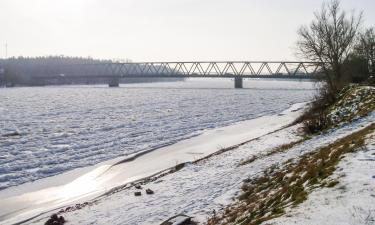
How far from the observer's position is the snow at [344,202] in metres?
7.52

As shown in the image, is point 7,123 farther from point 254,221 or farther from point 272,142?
point 254,221

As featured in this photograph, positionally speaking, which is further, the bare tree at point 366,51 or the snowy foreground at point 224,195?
the bare tree at point 366,51

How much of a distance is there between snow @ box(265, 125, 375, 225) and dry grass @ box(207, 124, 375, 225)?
28cm

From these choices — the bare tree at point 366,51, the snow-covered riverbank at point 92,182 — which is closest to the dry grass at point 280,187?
the snow-covered riverbank at point 92,182

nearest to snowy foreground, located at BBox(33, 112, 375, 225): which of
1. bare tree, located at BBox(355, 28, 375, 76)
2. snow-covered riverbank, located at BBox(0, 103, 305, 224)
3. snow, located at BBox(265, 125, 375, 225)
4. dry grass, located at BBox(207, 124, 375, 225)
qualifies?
snow, located at BBox(265, 125, 375, 225)

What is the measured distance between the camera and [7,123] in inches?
1644

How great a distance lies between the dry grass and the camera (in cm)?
931

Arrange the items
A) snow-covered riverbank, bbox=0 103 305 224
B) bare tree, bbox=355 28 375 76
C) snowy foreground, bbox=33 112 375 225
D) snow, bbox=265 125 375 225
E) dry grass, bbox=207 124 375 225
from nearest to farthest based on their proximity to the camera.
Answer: snow, bbox=265 125 375 225
snowy foreground, bbox=33 112 375 225
dry grass, bbox=207 124 375 225
snow-covered riverbank, bbox=0 103 305 224
bare tree, bbox=355 28 375 76

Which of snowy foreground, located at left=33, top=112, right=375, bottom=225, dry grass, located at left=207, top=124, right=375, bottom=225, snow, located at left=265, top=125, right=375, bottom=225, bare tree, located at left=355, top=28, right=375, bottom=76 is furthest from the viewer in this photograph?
bare tree, located at left=355, top=28, right=375, bottom=76

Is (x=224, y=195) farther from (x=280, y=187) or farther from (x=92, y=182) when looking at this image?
(x=92, y=182)

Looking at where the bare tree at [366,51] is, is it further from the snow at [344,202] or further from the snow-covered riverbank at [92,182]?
the snow at [344,202]

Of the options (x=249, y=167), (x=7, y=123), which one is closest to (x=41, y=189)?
(x=249, y=167)

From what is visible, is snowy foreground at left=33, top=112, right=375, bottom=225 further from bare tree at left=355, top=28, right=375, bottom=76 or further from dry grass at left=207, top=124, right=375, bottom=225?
bare tree at left=355, top=28, right=375, bottom=76

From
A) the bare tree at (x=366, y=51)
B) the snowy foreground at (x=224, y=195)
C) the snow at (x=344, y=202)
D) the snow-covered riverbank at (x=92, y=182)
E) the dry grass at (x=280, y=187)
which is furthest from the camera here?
the bare tree at (x=366, y=51)
